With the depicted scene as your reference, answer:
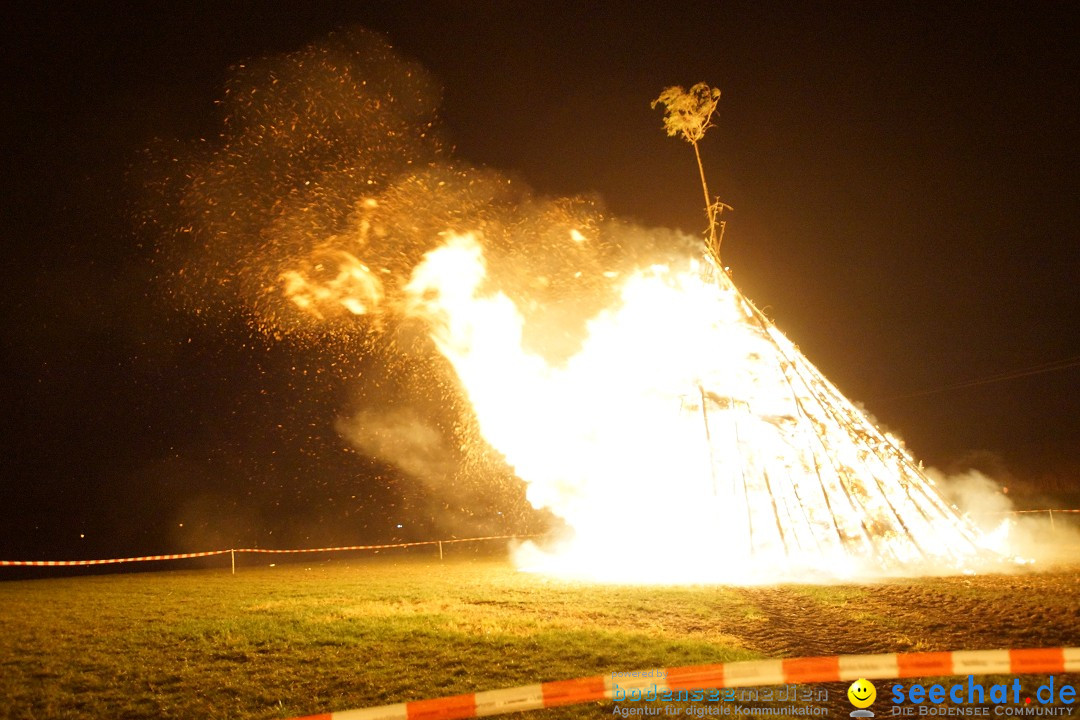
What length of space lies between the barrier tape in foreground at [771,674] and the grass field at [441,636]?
80 centimetres

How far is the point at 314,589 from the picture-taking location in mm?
13523

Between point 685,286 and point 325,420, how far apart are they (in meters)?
18.6

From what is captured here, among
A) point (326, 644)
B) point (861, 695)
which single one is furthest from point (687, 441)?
point (861, 695)

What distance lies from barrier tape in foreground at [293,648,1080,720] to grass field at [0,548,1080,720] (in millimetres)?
803

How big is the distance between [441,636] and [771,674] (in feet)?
15.0

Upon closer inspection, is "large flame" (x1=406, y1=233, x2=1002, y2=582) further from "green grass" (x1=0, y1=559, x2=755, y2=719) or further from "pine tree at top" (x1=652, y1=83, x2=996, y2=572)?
"green grass" (x1=0, y1=559, x2=755, y2=719)

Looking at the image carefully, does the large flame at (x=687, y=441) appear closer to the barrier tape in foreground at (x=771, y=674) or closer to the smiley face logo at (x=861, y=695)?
the smiley face logo at (x=861, y=695)

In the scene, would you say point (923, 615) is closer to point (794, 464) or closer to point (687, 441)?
point (794, 464)

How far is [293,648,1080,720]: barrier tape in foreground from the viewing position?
13.9 ft

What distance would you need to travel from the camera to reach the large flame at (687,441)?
12.4 metres

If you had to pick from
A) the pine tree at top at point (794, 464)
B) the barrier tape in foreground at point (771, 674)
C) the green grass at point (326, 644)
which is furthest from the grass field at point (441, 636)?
the pine tree at top at point (794, 464)

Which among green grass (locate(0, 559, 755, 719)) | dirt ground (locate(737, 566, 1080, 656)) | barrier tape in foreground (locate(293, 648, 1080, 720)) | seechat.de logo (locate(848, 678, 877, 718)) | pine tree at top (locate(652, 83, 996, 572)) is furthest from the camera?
pine tree at top (locate(652, 83, 996, 572))

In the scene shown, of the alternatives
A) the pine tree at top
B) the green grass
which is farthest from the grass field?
the pine tree at top

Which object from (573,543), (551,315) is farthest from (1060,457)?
(551,315)
